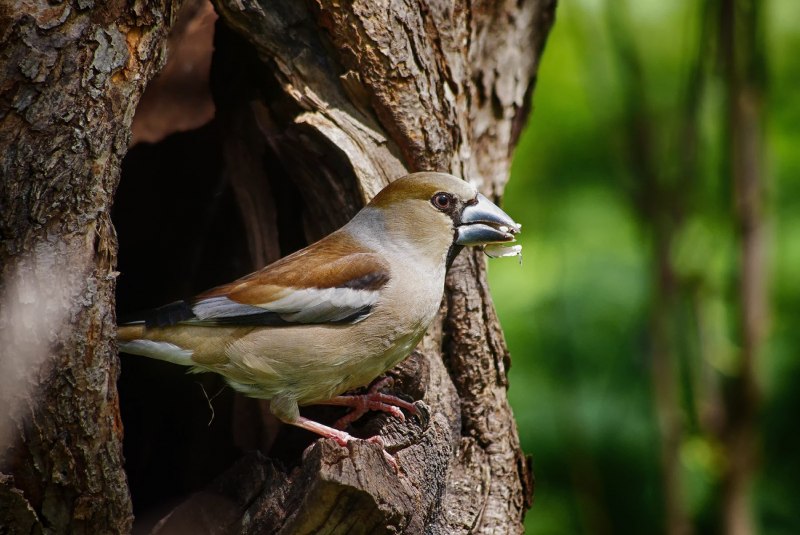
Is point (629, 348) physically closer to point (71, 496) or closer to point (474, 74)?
point (474, 74)

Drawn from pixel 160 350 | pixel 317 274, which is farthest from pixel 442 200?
pixel 160 350

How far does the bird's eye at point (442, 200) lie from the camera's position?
4.21 metres

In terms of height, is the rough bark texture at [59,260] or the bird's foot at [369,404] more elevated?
the rough bark texture at [59,260]

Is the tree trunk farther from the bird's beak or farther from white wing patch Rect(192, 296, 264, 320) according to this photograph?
white wing patch Rect(192, 296, 264, 320)

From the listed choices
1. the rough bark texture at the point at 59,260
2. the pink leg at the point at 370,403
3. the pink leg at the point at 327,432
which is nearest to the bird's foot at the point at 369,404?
the pink leg at the point at 370,403

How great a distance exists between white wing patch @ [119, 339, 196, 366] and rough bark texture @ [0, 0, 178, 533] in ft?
2.57

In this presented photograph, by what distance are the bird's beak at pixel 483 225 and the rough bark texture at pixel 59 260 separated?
167 centimetres

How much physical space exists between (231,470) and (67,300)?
1.20 metres

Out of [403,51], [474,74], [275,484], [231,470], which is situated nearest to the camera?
[275,484]

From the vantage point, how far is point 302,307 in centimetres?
389

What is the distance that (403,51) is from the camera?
4.31 meters

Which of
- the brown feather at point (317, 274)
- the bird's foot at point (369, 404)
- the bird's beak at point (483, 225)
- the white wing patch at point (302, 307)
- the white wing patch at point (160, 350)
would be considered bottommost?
the bird's foot at point (369, 404)

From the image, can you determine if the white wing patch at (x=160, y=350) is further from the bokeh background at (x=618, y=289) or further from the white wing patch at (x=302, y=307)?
the bokeh background at (x=618, y=289)

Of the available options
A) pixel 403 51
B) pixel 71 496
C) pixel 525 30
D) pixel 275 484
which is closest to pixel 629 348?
pixel 525 30
